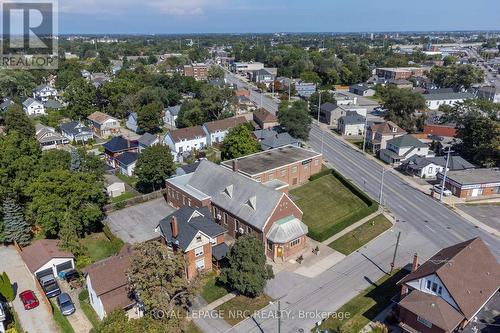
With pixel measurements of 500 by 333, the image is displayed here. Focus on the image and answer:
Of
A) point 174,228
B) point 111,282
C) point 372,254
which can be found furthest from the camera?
point 372,254

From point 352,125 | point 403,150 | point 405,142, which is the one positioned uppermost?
point 352,125

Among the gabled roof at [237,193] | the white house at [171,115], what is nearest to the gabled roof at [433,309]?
the gabled roof at [237,193]

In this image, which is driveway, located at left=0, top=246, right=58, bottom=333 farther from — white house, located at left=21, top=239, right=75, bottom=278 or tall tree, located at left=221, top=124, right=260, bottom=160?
tall tree, located at left=221, top=124, right=260, bottom=160

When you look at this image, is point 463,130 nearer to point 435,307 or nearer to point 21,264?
point 435,307

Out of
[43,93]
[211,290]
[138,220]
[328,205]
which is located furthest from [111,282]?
[43,93]

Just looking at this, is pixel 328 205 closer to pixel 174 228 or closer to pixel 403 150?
pixel 403 150

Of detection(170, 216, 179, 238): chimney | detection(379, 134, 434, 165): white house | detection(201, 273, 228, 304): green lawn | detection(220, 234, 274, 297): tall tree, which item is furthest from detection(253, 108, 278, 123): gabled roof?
detection(220, 234, 274, 297): tall tree

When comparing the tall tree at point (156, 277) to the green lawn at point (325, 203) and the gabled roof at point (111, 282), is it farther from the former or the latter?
the green lawn at point (325, 203)
